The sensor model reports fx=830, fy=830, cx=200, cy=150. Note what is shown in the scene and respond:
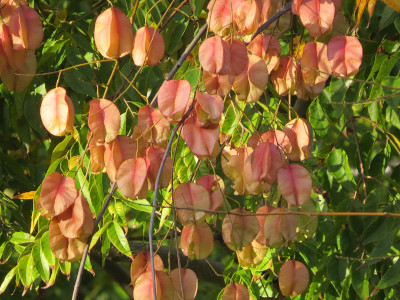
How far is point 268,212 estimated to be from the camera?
1.41 meters

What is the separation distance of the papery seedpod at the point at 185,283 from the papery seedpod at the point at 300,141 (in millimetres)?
270

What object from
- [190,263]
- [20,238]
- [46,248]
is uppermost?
[46,248]

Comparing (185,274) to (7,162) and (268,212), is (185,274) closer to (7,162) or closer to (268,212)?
(268,212)

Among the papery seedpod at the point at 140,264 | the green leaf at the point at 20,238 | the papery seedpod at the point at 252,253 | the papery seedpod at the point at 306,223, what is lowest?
the green leaf at the point at 20,238

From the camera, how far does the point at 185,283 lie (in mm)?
1399

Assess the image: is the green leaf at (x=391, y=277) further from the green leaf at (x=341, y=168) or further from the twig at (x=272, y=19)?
the twig at (x=272, y=19)

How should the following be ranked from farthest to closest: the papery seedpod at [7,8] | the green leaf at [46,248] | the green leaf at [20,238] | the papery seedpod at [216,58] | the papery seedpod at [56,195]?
the green leaf at [20,238], the green leaf at [46,248], the papery seedpod at [7,8], the papery seedpod at [56,195], the papery seedpod at [216,58]

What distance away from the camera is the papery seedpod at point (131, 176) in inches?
51.8

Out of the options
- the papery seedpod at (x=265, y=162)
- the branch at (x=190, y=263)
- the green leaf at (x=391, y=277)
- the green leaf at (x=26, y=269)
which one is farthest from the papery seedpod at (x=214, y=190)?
the branch at (x=190, y=263)

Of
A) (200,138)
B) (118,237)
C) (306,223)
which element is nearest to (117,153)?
(200,138)

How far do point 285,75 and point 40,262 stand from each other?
2.56 feet

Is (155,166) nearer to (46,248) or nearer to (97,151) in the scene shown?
(97,151)

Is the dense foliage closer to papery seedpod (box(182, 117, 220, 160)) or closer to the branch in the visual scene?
papery seedpod (box(182, 117, 220, 160))

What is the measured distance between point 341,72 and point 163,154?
1.09 ft
